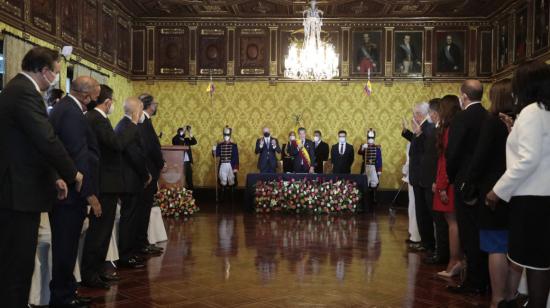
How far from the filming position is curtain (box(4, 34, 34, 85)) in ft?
25.6

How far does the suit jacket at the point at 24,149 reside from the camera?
2.83 m

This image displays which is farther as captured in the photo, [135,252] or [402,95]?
[402,95]

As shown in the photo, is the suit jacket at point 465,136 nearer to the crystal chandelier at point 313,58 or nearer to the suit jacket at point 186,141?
the crystal chandelier at point 313,58

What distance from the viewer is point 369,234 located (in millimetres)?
7773

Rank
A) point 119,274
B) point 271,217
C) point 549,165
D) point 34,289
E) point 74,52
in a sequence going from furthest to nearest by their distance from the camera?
1. point 74,52
2. point 271,217
3. point 119,274
4. point 34,289
5. point 549,165

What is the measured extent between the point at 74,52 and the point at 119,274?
6875mm

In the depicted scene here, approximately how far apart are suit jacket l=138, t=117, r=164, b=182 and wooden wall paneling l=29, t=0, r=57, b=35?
466 centimetres

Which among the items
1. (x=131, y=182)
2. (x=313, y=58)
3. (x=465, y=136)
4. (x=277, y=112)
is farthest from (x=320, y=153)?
(x=465, y=136)

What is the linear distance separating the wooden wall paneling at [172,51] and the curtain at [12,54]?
6.22m

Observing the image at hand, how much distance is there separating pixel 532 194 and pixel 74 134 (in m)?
2.98

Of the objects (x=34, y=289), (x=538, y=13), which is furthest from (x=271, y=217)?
Result: (x=538, y=13)

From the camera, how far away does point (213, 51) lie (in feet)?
47.5

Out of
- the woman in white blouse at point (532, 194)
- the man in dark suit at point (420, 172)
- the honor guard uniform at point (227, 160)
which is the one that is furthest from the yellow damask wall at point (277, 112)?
the woman in white blouse at point (532, 194)

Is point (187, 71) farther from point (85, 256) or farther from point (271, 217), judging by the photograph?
point (85, 256)
